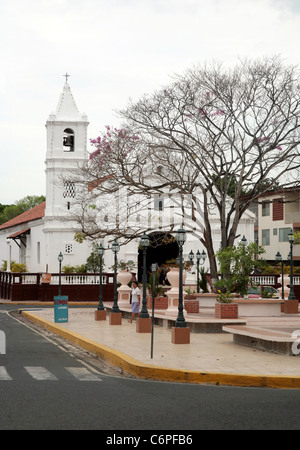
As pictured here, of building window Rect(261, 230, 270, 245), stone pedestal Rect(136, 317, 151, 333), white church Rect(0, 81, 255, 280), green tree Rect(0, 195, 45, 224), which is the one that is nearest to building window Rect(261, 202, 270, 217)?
building window Rect(261, 230, 270, 245)

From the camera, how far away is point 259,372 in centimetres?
1277

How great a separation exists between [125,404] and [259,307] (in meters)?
16.2

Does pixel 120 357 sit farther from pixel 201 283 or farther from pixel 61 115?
pixel 61 115

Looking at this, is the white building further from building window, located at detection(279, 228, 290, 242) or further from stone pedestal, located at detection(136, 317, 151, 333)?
stone pedestal, located at detection(136, 317, 151, 333)

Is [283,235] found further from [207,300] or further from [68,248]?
[207,300]

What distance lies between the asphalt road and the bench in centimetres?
1151

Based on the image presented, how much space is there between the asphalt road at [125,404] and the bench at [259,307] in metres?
11.5

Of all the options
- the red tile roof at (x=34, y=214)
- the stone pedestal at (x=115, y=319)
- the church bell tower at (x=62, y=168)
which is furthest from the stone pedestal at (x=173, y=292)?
the red tile roof at (x=34, y=214)

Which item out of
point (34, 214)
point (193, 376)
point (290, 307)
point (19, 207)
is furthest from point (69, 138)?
point (19, 207)

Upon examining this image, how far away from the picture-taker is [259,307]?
25.2 m

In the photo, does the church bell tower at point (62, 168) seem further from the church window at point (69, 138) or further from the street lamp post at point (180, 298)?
the street lamp post at point (180, 298)

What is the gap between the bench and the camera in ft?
81.6

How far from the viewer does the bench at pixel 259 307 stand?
24875 millimetres

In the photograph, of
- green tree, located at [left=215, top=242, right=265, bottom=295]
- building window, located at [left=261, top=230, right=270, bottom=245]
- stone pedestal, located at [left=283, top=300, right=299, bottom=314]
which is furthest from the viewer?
building window, located at [left=261, top=230, right=270, bottom=245]
